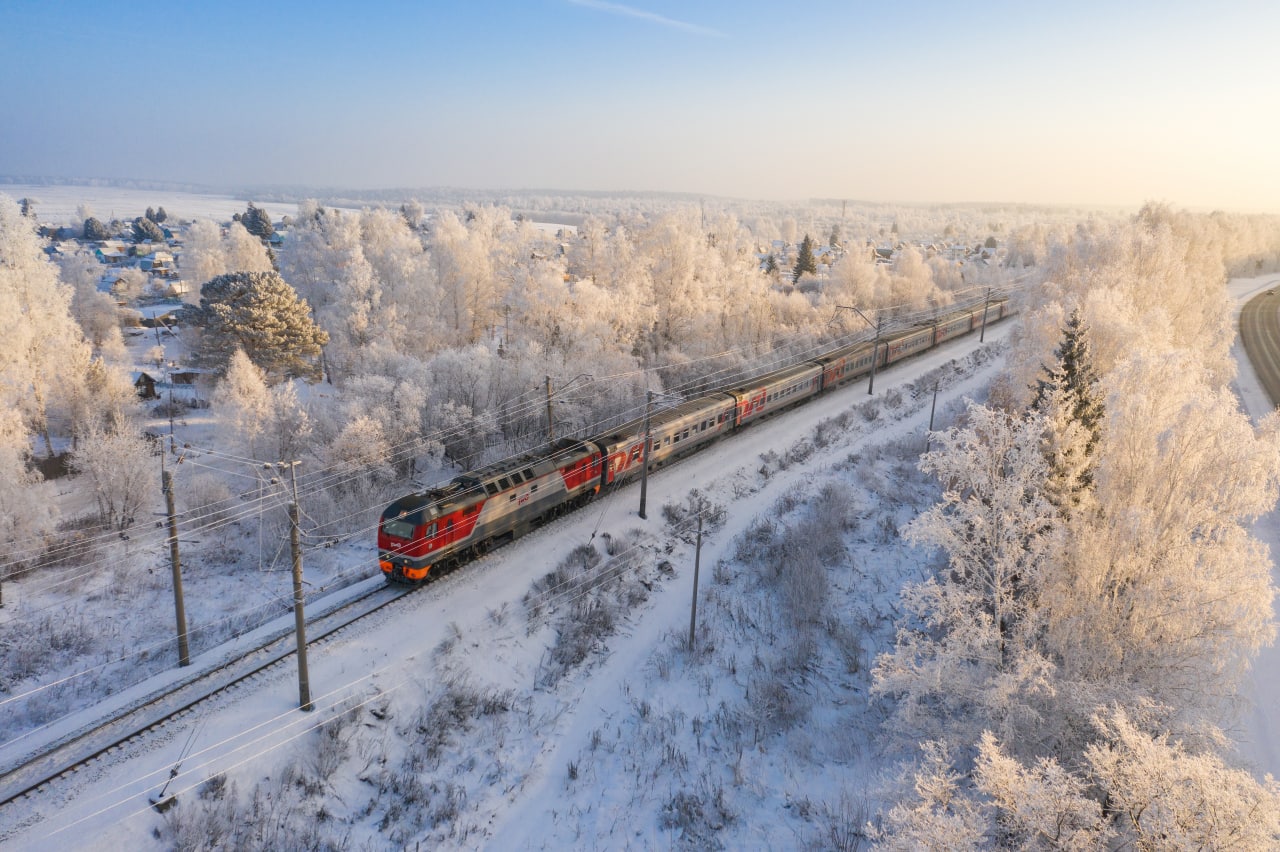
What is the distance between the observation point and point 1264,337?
64188 millimetres

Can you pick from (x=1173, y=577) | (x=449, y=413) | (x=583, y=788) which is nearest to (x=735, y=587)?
(x=583, y=788)

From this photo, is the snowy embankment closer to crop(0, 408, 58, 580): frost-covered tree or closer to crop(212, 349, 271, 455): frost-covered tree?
crop(0, 408, 58, 580): frost-covered tree

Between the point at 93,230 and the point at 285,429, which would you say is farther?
the point at 93,230

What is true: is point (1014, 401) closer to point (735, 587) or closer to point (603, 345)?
point (735, 587)

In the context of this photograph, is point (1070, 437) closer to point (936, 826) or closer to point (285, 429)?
point (936, 826)

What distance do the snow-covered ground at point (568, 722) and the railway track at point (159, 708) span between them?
0.44m

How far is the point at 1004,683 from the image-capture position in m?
14.4

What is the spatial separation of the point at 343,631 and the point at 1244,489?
24092 millimetres

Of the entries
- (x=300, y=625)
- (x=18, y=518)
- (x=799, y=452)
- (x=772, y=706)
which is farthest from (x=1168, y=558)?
(x=18, y=518)

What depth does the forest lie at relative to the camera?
1442 centimetres

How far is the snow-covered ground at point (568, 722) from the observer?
599 inches

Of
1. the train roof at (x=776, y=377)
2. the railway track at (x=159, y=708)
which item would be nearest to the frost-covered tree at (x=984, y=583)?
the railway track at (x=159, y=708)

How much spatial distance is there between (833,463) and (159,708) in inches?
1200

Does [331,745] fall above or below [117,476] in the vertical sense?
below
